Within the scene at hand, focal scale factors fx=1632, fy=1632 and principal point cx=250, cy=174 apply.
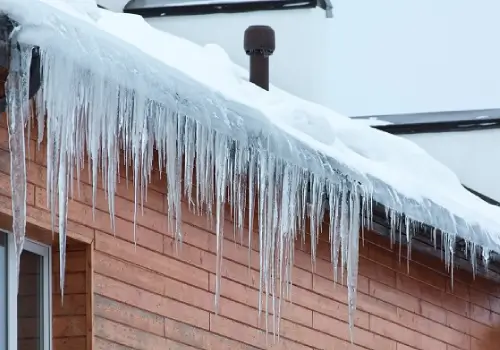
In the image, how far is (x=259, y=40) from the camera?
9219 millimetres

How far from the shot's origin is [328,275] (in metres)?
8.11

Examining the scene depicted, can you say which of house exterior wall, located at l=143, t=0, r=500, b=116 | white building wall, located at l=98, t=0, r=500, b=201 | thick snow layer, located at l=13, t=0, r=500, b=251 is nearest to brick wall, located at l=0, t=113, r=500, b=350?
thick snow layer, located at l=13, t=0, r=500, b=251

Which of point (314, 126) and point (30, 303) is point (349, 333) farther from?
point (30, 303)

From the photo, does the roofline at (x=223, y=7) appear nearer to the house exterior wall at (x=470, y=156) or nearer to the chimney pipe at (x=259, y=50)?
the house exterior wall at (x=470, y=156)

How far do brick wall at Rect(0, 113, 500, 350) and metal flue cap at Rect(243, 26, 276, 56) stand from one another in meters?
1.37

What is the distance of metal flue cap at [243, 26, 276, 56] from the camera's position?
9141mm

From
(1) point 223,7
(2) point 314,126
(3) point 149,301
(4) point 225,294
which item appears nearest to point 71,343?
(3) point 149,301

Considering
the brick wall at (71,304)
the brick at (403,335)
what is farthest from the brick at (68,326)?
the brick at (403,335)

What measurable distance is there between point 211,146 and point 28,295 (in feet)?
3.06

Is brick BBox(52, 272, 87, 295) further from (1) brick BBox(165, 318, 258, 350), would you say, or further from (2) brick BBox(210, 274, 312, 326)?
(2) brick BBox(210, 274, 312, 326)

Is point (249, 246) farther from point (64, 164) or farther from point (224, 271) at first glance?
point (64, 164)

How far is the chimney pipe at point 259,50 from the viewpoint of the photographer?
891 centimetres

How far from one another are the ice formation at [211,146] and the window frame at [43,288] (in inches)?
8.2

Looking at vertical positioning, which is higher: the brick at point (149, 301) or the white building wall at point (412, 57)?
the white building wall at point (412, 57)
